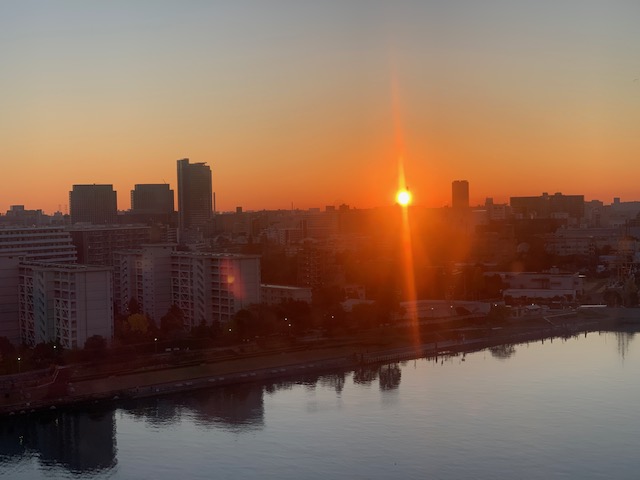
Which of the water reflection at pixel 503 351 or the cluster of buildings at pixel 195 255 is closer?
the cluster of buildings at pixel 195 255

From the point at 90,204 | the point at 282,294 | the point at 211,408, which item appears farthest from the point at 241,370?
the point at 90,204

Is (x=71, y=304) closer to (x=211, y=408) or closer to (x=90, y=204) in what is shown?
(x=211, y=408)

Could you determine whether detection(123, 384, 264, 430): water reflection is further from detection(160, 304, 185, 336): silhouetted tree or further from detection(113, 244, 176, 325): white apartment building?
detection(113, 244, 176, 325): white apartment building

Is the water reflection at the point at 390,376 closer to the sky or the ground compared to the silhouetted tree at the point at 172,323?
closer to the ground

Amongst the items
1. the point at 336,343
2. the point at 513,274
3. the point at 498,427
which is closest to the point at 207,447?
the point at 498,427

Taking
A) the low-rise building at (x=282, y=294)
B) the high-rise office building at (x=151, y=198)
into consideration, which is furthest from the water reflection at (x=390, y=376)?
the high-rise office building at (x=151, y=198)

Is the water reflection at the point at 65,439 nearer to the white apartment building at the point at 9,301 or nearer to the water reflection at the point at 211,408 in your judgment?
the water reflection at the point at 211,408

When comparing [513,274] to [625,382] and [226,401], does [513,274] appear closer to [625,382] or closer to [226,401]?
[625,382]
